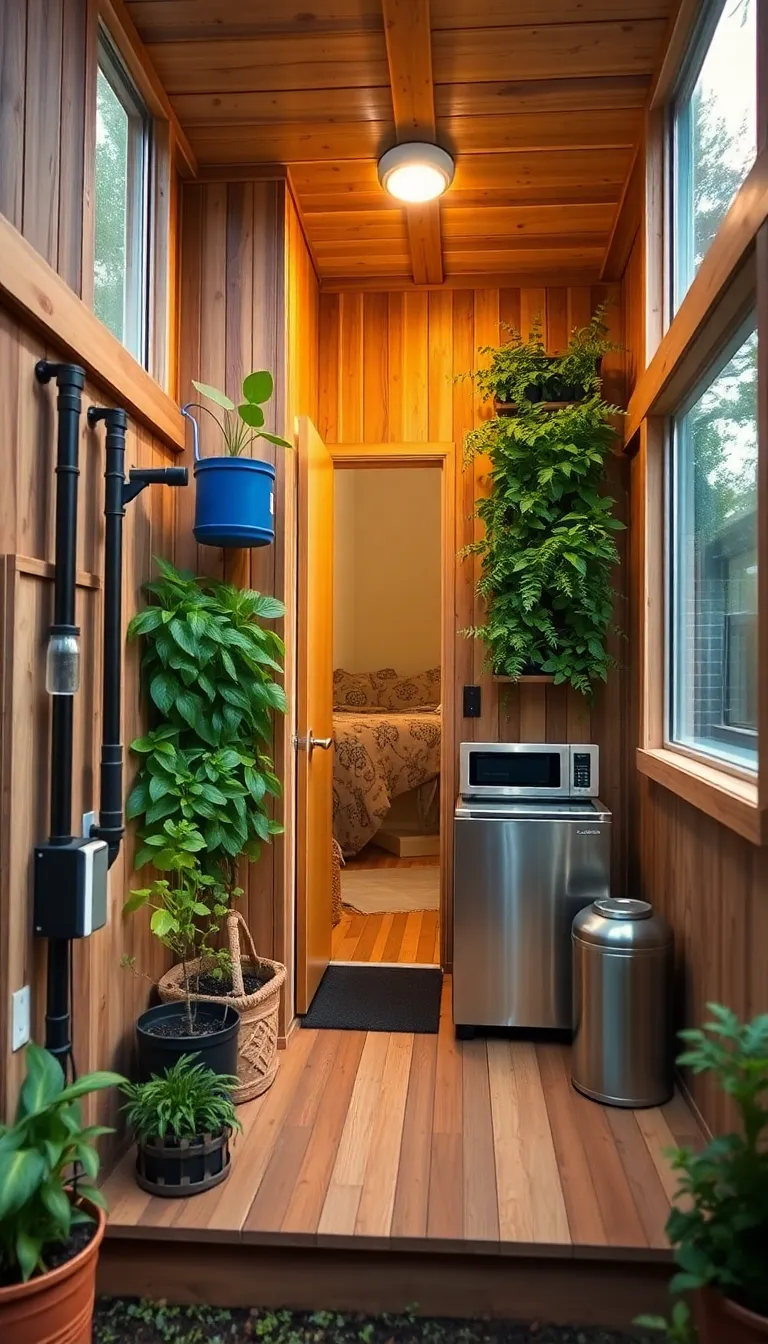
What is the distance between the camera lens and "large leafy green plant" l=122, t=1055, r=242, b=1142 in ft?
6.45

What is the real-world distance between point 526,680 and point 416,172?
1.72 m

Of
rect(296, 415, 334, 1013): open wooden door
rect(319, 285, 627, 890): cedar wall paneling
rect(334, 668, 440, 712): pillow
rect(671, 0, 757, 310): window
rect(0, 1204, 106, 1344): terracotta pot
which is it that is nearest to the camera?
rect(0, 1204, 106, 1344): terracotta pot

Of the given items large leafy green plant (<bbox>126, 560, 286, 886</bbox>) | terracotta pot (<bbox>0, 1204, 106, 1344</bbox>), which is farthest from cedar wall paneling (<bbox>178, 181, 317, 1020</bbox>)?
terracotta pot (<bbox>0, 1204, 106, 1344</bbox>)

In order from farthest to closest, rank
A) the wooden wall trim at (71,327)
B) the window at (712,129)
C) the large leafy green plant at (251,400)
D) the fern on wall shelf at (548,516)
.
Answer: the fern on wall shelf at (548,516), the large leafy green plant at (251,400), the window at (712,129), the wooden wall trim at (71,327)

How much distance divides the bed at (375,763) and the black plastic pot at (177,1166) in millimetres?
3156

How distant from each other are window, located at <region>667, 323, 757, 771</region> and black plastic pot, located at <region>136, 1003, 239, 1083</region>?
56.8 inches

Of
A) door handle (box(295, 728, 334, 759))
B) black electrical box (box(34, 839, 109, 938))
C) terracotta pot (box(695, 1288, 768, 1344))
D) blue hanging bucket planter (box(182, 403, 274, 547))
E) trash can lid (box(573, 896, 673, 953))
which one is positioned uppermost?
blue hanging bucket planter (box(182, 403, 274, 547))

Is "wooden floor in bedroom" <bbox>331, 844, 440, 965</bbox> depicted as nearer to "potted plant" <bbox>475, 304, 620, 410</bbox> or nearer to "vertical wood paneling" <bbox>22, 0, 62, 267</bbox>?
"potted plant" <bbox>475, 304, 620, 410</bbox>

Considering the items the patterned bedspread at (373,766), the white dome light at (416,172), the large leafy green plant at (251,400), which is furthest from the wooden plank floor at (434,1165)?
the white dome light at (416,172)

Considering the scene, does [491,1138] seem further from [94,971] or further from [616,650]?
[616,650]

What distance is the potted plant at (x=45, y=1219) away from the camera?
135cm

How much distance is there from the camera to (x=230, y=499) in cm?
250

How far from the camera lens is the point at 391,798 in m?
5.52

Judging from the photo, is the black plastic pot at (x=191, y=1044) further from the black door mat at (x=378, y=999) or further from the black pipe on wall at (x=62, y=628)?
the black door mat at (x=378, y=999)
